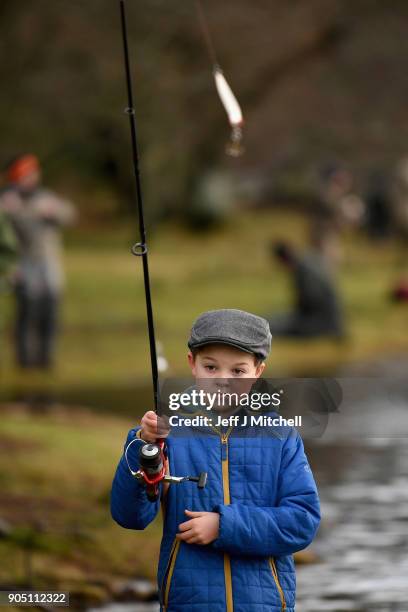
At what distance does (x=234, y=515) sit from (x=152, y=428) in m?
0.31

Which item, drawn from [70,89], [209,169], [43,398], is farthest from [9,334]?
[209,169]

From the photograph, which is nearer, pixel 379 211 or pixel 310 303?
pixel 310 303

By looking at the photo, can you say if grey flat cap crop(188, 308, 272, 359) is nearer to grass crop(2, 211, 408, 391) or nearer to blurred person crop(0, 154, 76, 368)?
grass crop(2, 211, 408, 391)

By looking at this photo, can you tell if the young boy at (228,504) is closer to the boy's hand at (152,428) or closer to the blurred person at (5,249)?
the boy's hand at (152,428)

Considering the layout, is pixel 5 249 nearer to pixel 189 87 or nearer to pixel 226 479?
pixel 226 479

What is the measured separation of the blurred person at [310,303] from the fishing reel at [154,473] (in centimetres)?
1647

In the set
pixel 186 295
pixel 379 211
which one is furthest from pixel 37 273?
pixel 379 211

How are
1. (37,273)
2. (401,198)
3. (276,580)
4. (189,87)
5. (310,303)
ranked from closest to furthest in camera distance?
(276,580) → (37,273) → (310,303) → (189,87) → (401,198)

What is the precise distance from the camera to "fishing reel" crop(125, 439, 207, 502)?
14.4 feet

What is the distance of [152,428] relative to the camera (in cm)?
442

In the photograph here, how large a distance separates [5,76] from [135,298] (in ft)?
19.2

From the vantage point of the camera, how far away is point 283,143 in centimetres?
3944

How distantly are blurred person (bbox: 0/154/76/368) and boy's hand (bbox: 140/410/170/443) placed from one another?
512 inches

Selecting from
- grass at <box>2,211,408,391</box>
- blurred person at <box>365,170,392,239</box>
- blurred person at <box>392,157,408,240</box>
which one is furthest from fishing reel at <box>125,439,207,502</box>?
blurred person at <box>365,170,392,239</box>
